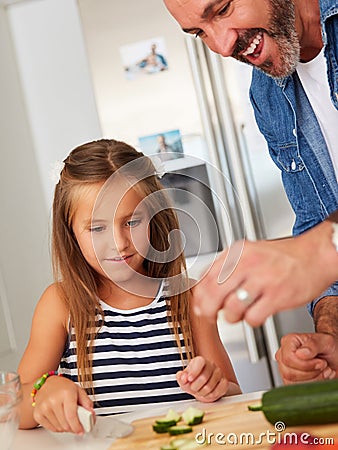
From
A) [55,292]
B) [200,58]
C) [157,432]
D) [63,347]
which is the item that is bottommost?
[157,432]

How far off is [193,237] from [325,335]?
267mm

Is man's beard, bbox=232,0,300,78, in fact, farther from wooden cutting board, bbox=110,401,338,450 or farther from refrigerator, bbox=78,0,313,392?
refrigerator, bbox=78,0,313,392

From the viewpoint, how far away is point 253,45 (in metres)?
1.35

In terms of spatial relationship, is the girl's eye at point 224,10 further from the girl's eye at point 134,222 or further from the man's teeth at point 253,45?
the girl's eye at point 134,222

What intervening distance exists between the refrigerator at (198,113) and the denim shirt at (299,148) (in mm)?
898

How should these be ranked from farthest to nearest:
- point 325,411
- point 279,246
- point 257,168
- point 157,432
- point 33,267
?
Answer: point 33,267, point 257,168, point 157,432, point 325,411, point 279,246

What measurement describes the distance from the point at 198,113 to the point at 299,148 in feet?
3.96

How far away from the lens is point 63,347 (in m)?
1.56

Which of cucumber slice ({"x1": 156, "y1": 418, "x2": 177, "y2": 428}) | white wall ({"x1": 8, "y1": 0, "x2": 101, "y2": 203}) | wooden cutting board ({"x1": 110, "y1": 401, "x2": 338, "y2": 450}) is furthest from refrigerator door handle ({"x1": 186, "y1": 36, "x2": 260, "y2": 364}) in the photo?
cucumber slice ({"x1": 156, "y1": 418, "x2": 177, "y2": 428})

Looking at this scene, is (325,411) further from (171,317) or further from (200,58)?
(200,58)

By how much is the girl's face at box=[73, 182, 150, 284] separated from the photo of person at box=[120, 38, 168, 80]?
1369mm

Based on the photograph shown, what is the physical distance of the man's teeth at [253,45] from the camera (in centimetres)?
134

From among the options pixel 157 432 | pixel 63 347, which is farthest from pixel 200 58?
pixel 157 432

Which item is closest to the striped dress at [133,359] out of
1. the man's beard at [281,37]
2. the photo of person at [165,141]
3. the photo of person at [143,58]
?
the man's beard at [281,37]
